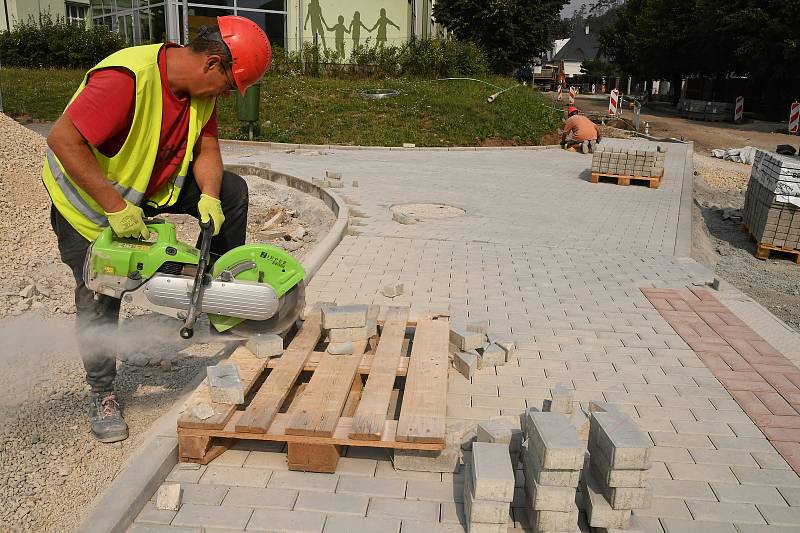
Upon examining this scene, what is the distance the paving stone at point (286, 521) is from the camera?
2639 mm

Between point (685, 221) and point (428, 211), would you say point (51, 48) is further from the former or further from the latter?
point (685, 221)

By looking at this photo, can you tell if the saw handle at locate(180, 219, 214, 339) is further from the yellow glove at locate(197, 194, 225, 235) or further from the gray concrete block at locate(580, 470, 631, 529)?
the gray concrete block at locate(580, 470, 631, 529)

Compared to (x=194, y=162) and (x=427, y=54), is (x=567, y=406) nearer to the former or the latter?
(x=194, y=162)

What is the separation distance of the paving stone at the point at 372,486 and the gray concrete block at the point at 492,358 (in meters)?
1.40

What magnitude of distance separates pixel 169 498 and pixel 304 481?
57 centimetres

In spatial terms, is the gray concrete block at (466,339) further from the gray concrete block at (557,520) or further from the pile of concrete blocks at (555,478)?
the gray concrete block at (557,520)

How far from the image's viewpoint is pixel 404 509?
109 inches

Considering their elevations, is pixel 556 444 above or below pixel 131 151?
below

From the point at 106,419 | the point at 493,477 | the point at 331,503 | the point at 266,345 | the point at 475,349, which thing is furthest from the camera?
the point at 475,349

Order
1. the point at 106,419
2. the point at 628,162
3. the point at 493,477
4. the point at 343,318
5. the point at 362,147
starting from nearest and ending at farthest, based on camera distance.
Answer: the point at 493,477 < the point at 106,419 < the point at 343,318 < the point at 628,162 < the point at 362,147

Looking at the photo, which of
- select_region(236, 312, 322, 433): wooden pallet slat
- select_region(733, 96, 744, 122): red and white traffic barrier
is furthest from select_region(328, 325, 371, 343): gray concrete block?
select_region(733, 96, 744, 122): red and white traffic barrier

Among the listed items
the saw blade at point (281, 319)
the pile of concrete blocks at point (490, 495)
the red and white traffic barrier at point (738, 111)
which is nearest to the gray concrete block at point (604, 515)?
the pile of concrete blocks at point (490, 495)

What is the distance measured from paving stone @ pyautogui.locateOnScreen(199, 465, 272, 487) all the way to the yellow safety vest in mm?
1216

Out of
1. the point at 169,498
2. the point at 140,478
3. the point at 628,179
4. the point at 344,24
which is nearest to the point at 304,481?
the point at 169,498
